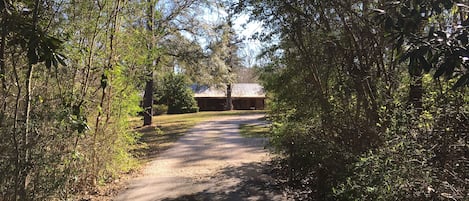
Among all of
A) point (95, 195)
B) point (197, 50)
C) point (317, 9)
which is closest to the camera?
point (317, 9)

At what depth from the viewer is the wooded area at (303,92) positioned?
122 inches

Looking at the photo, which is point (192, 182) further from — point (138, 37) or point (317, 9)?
point (317, 9)

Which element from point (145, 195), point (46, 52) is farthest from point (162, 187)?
point (46, 52)

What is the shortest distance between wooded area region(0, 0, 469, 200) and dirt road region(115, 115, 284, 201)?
600 mm

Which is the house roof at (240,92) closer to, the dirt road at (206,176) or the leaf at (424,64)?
the dirt road at (206,176)

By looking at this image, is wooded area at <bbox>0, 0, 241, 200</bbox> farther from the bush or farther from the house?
the house

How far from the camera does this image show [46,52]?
331 centimetres

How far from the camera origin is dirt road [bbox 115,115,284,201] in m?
7.08

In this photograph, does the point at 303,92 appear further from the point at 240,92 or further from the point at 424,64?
the point at 240,92

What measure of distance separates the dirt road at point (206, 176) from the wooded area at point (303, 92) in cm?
60

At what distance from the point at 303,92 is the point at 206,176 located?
3.03 metres

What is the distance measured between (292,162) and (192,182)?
6.99ft

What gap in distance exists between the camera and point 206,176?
28.7ft

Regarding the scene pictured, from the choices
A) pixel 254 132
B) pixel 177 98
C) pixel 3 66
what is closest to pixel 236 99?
pixel 177 98
